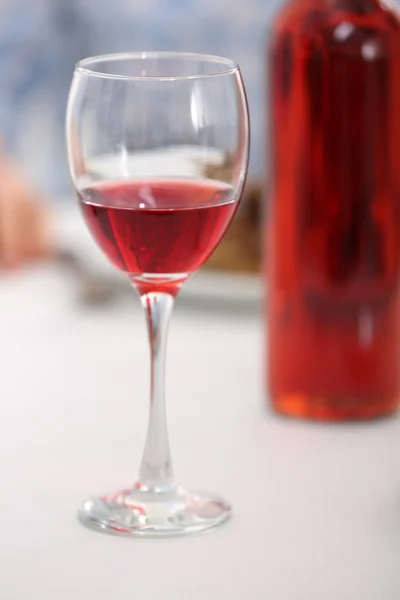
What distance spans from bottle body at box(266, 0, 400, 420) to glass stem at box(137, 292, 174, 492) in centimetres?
23

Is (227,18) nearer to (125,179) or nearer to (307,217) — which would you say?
(307,217)

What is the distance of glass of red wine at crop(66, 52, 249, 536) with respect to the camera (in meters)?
0.71

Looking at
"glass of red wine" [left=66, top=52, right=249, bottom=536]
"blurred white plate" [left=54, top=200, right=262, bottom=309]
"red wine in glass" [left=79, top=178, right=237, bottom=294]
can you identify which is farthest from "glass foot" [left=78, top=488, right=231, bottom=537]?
"blurred white plate" [left=54, top=200, right=262, bottom=309]

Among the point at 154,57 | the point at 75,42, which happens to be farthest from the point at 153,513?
the point at 75,42

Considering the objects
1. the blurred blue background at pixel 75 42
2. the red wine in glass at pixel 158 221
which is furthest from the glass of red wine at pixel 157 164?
the blurred blue background at pixel 75 42

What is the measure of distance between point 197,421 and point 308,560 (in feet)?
1.03

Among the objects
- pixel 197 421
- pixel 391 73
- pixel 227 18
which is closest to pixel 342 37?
pixel 391 73

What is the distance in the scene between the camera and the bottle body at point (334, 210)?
0.92 m

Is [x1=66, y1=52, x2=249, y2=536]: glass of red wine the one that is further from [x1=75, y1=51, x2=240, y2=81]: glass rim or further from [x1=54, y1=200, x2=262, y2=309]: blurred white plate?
[x1=54, y1=200, x2=262, y2=309]: blurred white plate

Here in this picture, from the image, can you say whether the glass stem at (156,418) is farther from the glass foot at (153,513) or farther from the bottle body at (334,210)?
the bottle body at (334,210)

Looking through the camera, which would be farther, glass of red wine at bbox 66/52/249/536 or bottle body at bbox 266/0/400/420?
bottle body at bbox 266/0/400/420

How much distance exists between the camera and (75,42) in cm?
287

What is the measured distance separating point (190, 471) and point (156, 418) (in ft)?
0.35

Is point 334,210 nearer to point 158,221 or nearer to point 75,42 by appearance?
point 158,221
